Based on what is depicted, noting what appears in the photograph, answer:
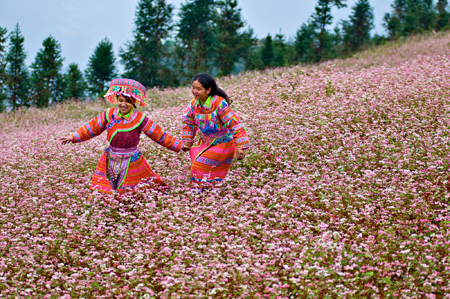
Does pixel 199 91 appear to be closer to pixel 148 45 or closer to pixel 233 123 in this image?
pixel 233 123

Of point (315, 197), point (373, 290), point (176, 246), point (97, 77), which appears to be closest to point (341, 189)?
point (315, 197)

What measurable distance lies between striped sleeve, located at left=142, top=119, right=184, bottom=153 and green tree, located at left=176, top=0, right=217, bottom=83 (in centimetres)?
4237

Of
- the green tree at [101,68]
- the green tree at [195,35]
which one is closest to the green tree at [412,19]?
the green tree at [195,35]

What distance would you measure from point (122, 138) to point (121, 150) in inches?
7.4

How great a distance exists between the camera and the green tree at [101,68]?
156 ft

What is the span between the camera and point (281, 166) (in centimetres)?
778

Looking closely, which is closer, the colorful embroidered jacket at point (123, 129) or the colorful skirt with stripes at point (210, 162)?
the colorful embroidered jacket at point (123, 129)

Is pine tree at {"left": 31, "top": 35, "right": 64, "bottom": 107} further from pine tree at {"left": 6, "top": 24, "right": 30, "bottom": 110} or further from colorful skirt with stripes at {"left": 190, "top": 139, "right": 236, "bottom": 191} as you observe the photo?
colorful skirt with stripes at {"left": 190, "top": 139, "right": 236, "bottom": 191}

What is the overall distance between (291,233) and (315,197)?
3.53 feet

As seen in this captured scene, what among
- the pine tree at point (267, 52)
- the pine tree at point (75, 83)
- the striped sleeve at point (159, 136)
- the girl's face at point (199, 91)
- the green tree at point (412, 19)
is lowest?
the striped sleeve at point (159, 136)

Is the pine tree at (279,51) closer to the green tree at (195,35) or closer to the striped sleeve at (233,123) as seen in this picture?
the green tree at (195,35)

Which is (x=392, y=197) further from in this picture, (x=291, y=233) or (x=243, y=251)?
(x=243, y=251)

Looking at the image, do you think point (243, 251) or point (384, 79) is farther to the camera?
point (384, 79)

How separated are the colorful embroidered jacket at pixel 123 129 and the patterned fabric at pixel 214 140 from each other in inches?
17.5
